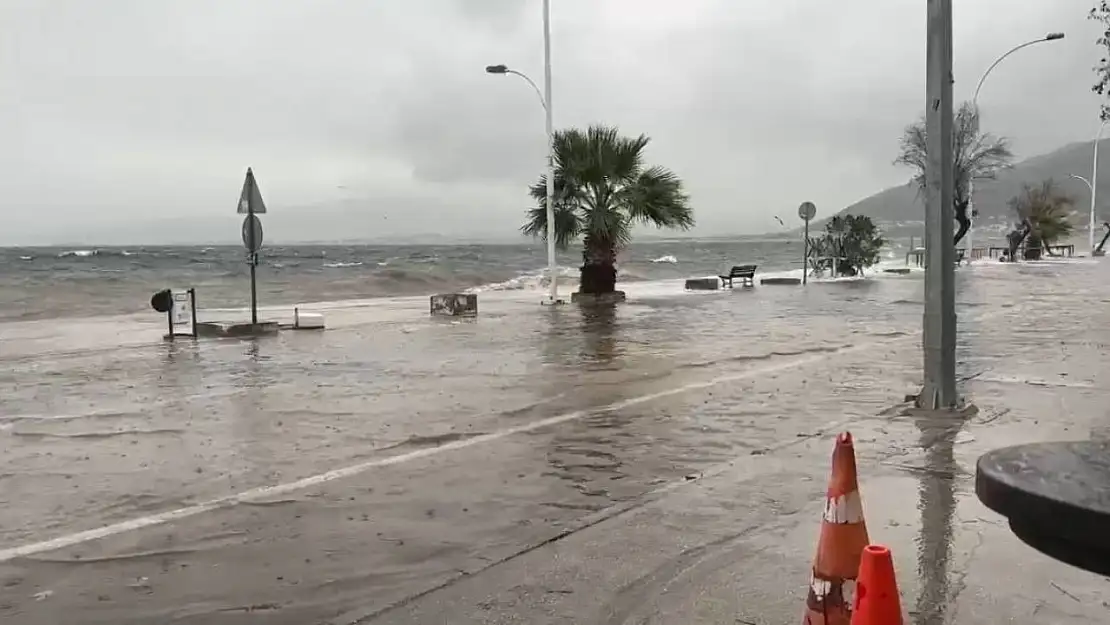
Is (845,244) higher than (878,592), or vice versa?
(845,244)

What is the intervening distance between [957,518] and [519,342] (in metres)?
10.3

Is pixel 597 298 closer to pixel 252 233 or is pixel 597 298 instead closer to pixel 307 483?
pixel 252 233

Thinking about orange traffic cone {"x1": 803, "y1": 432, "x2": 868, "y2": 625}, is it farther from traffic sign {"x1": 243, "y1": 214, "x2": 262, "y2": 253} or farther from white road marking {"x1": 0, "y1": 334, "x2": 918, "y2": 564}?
traffic sign {"x1": 243, "y1": 214, "x2": 262, "y2": 253}

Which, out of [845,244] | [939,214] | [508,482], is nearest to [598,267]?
[845,244]

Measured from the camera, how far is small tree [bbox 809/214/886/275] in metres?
37.9

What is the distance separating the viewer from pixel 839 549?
3607 millimetres

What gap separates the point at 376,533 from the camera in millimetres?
5383

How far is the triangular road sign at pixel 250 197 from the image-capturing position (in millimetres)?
16703

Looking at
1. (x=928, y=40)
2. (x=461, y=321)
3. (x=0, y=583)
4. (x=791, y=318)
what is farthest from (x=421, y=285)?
(x=0, y=583)

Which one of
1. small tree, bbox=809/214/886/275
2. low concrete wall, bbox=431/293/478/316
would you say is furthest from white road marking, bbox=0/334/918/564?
small tree, bbox=809/214/886/275

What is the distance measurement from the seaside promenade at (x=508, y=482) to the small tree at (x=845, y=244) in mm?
24135

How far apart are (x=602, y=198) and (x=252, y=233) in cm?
1107

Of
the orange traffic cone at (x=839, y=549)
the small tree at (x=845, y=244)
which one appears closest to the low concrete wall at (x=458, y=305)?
the orange traffic cone at (x=839, y=549)

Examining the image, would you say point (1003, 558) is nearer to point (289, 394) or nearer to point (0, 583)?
point (0, 583)
